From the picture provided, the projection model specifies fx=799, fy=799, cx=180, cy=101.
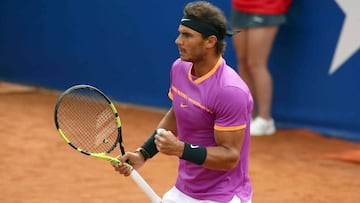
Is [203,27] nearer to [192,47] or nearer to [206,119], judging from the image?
[192,47]

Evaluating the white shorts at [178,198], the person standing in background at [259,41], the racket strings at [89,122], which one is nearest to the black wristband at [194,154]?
the white shorts at [178,198]

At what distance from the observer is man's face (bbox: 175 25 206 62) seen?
341 centimetres

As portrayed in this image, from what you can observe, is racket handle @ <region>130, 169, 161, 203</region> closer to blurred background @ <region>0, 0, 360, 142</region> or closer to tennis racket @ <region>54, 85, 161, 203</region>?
tennis racket @ <region>54, 85, 161, 203</region>

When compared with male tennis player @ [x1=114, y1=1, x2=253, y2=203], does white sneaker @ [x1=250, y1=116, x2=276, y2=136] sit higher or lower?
lower

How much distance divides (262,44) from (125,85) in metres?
2.24

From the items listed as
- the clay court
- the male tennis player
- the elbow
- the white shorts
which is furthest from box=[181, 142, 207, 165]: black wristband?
the clay court

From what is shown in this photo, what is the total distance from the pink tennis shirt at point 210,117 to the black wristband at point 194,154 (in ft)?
0.40

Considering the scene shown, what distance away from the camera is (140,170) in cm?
601

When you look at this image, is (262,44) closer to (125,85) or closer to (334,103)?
(334,103)

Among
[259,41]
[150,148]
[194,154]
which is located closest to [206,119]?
[194,154]

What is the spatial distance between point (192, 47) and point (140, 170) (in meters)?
2.72

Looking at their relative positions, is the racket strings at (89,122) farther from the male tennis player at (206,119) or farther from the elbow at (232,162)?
the elbow at (232,162)

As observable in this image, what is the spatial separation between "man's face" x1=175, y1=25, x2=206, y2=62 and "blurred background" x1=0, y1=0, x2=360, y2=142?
4.06 metres

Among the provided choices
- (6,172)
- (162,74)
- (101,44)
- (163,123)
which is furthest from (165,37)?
(163,123)
